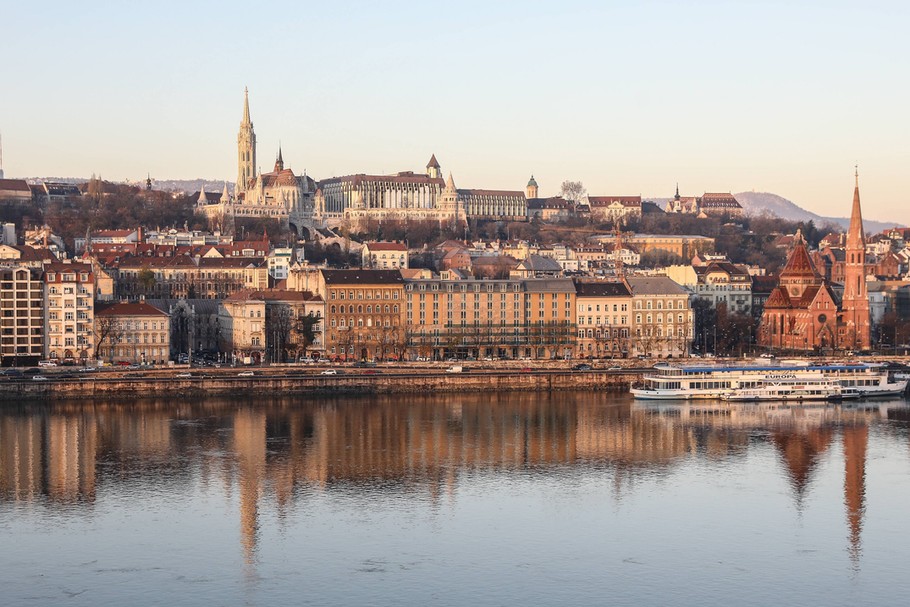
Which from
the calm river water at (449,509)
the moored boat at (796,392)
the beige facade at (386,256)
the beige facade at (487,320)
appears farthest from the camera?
the beige facade at (386,256)

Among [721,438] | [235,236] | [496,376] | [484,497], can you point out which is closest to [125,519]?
[484,497]

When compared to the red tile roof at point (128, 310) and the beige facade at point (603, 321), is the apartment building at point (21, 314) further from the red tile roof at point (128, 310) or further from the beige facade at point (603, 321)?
the beige facade at point (603, 321)

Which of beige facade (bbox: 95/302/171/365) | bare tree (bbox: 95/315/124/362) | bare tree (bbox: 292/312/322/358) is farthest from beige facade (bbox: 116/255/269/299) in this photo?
bare tree (bbox: 95/315/124/362)

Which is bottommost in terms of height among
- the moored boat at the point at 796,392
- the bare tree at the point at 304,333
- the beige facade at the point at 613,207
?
the moored boat at the point at 796,392

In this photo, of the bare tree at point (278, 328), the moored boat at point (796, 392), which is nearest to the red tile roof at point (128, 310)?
the bare tree at point (278, 328)

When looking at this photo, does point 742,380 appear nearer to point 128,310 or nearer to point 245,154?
point 128,310

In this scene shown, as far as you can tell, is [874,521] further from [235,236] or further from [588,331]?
[235,236]
